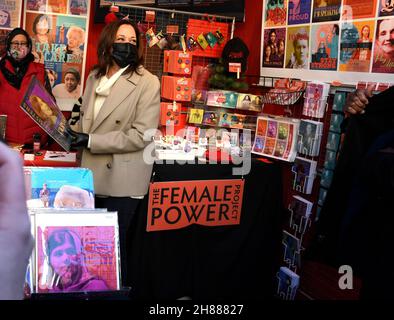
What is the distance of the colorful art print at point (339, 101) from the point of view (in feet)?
11.2

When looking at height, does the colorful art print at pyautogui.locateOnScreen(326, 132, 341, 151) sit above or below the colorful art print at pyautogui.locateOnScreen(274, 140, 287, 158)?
above

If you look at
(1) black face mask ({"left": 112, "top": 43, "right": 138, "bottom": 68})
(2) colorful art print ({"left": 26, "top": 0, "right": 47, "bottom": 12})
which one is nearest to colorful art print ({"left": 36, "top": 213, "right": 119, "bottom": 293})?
(1) black face mask ({"left": 112, "top": 43, "right": 138, "bottom": 68})

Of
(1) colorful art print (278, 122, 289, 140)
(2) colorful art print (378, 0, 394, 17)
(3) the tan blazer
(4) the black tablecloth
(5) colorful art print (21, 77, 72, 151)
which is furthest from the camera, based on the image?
(1) colorful art print (278, 122, 289, 140)

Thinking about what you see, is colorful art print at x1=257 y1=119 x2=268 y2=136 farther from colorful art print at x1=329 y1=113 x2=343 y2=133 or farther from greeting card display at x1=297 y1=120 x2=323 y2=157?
colorful art print at x1=329 y1=113 x2=343 y2=133

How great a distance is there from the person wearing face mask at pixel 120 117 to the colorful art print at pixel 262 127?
1.25m

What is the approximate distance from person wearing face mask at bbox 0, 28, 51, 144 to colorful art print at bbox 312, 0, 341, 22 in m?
2.02

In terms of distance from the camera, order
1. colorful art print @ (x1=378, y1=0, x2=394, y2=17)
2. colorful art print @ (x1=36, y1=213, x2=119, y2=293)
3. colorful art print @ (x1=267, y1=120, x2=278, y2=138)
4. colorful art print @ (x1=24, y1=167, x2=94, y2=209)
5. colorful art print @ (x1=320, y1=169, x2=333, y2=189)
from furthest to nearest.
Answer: colorful art print @ (x1=267, y1=120, x2=278, y2=138)
colorful art print @ (x1=320, y1=169, x2=333, y2=189)
colorful art print @ (x1=378, y1=0, x2=394, y2=17)
colorful art print @ (x1=24, y1=167, x2=94, y2=209)
colorful art print @ (x1=36, y1=213, x2=119, y2=293)

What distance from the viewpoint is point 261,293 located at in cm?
403

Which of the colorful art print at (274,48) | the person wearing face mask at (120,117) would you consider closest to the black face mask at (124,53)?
the person wearing face mask at (120,117)

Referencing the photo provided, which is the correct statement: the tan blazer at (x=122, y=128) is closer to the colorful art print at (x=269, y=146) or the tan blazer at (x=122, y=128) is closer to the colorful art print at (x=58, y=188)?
the colorful art print at (x=58, y=188)

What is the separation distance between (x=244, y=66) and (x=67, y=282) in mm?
2885

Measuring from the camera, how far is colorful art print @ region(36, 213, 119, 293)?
1827mm

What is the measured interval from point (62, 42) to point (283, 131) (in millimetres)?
1911

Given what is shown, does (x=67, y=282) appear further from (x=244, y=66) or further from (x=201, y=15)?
(x=201, y=15)
